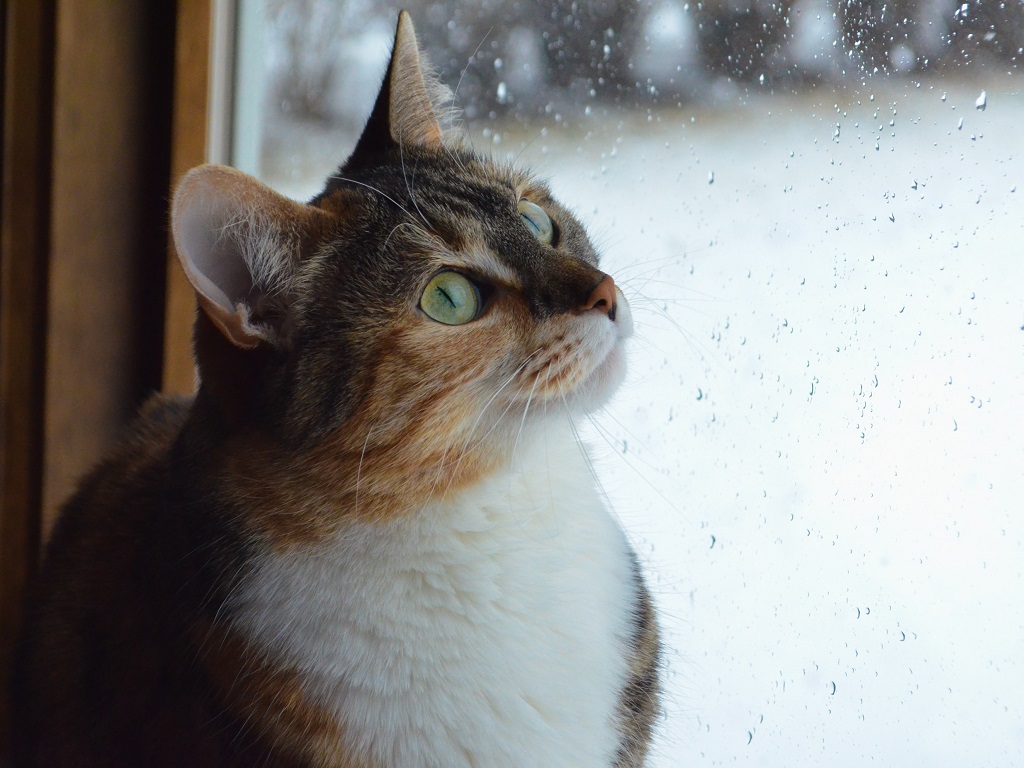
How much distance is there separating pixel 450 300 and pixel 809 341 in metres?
0.42

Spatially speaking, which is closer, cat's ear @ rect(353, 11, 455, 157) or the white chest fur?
the white chest fur

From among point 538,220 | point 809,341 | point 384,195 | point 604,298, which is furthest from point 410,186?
point 809,341

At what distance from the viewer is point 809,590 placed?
Result: 1034 mm

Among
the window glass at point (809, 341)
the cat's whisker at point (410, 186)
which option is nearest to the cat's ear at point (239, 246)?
the cat's whisker at point (410, 186)

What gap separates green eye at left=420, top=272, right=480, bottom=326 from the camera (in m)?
0.91

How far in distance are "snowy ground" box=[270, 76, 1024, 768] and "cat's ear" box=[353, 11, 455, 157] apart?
0.50ft

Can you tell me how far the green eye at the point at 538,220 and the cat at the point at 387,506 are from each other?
0.13ft

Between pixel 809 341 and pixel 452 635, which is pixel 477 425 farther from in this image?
pixel 809 341

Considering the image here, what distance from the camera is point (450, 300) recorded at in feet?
3.01

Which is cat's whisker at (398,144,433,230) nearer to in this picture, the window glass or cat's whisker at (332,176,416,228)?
cat's whisker at (332,176,416,228)

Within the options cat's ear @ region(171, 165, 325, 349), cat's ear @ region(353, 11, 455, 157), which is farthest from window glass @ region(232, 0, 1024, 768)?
cat's ear @ region(171, 165, 325, 349)

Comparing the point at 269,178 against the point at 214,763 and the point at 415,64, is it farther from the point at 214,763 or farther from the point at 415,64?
the point at 214,763

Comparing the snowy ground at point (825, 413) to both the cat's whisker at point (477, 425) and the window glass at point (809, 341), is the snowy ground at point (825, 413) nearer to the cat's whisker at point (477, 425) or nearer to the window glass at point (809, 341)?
the window glass at point (809, 341)

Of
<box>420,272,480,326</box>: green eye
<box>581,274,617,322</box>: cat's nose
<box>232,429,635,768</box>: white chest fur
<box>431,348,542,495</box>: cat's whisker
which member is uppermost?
<box>581,274,617,322</box>: cat's nose
